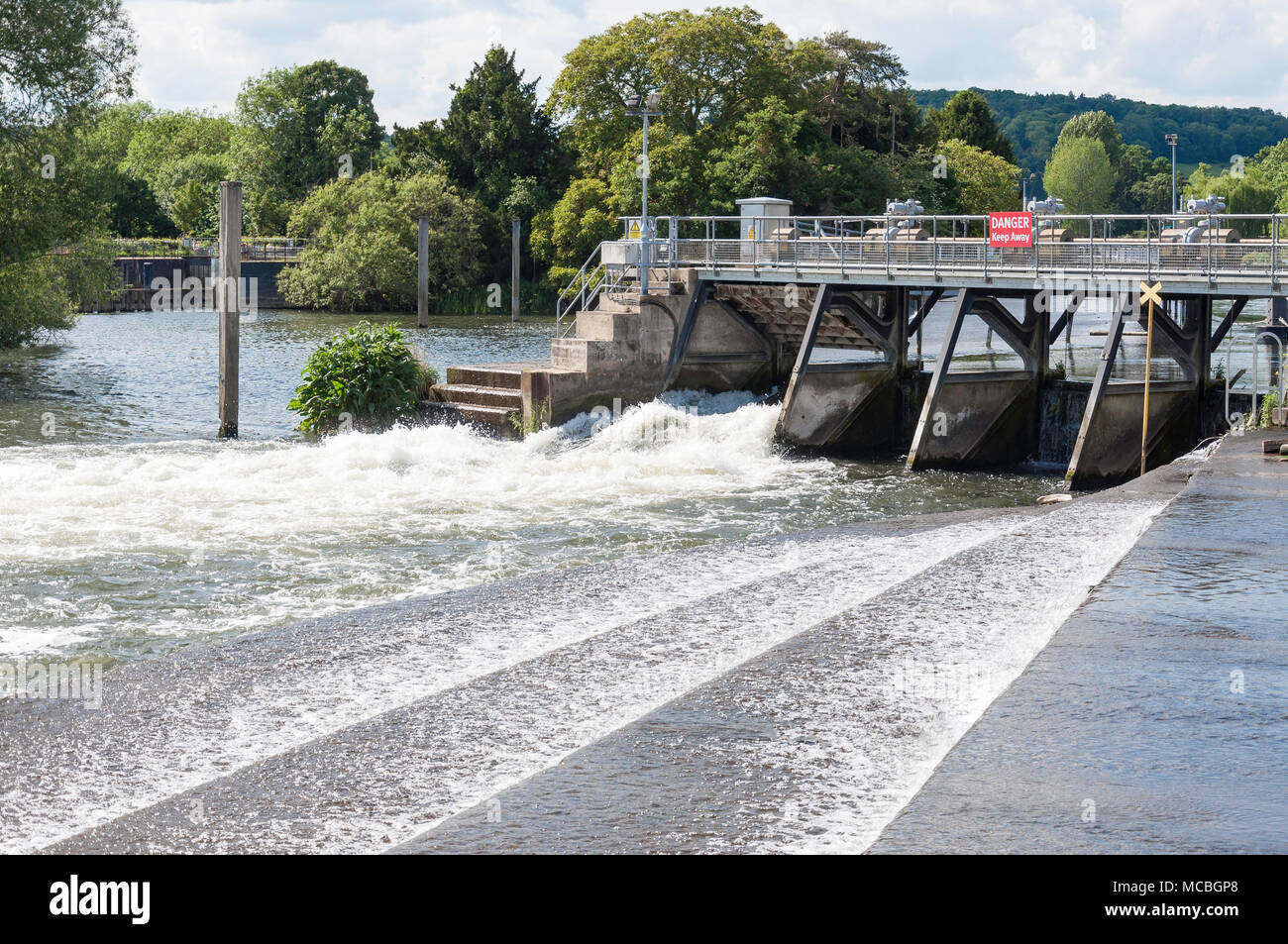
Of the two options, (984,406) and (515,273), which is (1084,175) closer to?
(515,273)

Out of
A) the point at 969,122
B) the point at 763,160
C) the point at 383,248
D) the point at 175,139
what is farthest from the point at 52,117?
the point at 175,139

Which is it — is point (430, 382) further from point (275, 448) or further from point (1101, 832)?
point (1101, 832)

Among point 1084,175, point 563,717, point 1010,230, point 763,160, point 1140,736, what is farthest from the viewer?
point 1084,175

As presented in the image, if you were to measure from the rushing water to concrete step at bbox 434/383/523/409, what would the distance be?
1.48 m

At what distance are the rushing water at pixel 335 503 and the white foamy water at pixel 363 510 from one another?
0.05m

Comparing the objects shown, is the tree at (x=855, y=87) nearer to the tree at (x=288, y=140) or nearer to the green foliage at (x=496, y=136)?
the green foliage at (x=496, y=136)

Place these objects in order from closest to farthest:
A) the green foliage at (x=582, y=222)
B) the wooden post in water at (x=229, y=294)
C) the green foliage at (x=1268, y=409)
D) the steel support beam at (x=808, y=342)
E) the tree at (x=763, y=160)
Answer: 1. the green foliage at (x=1268, y=409)
2. the wooden post in water at (x=229, y=294)
3. the steel support beam at (x=808, y=342)
4. the tree at (x=763, y=160)
5. the green foliage at (x=582, y=222)

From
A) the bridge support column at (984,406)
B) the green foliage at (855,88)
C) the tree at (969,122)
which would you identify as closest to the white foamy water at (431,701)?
the bridge support column at (984,406)

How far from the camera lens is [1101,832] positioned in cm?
681

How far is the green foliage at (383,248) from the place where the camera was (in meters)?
88.1

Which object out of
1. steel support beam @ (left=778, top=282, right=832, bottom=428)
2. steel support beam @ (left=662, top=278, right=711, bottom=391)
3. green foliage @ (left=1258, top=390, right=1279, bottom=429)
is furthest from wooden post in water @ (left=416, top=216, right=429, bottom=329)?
green foliage @ (left=1258, top=390, right=1279, bottom=429)

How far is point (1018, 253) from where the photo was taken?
28.9m

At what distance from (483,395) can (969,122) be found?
9499cm
